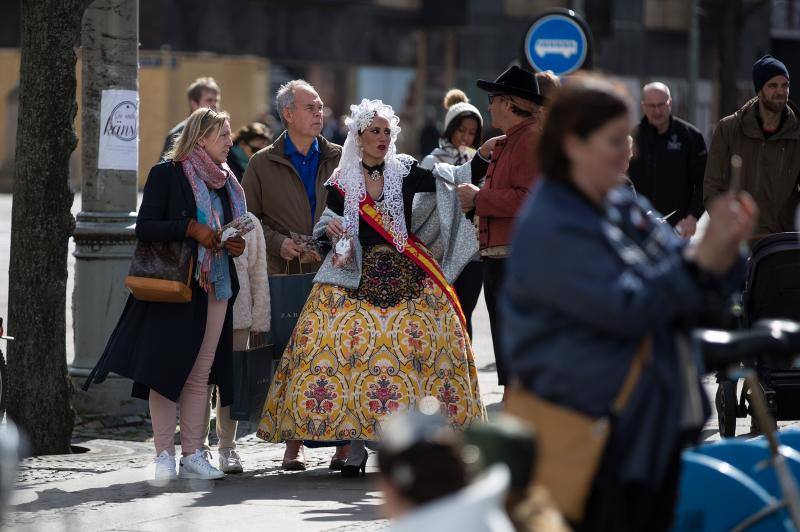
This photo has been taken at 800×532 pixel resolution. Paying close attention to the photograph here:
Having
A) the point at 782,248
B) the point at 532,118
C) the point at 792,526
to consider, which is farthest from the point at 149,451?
the point at 792,526

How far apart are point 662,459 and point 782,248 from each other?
4.57 m

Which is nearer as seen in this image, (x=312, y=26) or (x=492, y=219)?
(x=492, y=219)

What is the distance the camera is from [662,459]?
3816 mm

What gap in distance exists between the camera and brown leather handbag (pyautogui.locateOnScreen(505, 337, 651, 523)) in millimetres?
3734

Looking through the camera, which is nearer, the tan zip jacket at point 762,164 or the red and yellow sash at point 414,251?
the red and yellow sash at point 414,251

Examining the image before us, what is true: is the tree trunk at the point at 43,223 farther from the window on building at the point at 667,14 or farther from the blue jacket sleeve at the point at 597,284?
the window on building at the point at 667,14

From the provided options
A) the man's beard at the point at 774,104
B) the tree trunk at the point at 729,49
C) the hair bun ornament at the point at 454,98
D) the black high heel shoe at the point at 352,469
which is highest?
the tree trunk at the point at 729,49

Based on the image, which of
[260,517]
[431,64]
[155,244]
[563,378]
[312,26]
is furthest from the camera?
[431,64]

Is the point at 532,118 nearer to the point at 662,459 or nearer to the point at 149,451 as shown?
the point at 149,451

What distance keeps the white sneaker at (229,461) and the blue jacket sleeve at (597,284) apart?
4.82 m

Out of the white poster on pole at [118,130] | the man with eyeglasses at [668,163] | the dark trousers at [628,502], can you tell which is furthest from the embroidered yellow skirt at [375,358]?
the dark trousers at [628,502]

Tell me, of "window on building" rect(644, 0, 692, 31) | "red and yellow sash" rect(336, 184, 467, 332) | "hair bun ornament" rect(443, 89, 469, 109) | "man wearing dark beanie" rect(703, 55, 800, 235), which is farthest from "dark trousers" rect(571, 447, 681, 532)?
"window on building" rect(644, 0, 692, 31)

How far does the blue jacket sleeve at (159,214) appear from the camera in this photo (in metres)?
7.93

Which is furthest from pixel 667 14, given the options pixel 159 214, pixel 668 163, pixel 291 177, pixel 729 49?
pixel 159 214
